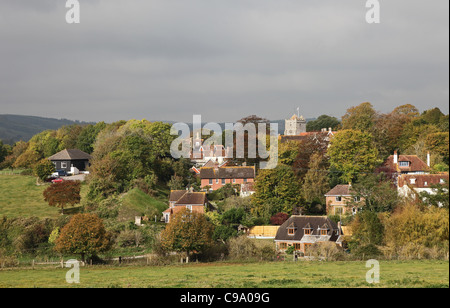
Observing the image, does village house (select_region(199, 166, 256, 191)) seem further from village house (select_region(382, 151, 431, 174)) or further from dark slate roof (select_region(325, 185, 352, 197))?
village house (select_region(382, 151, 431, 174))

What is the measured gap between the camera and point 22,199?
4688 centimetres

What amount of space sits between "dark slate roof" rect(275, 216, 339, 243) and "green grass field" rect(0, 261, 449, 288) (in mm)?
8317

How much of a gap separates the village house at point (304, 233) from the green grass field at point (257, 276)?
26.5 feet

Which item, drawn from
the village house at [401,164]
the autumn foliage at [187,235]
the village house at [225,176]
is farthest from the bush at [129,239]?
the village house at [225,176]

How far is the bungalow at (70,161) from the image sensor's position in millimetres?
61844

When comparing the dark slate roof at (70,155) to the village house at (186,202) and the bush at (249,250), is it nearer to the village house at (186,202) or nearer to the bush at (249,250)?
the village house at (186,202)

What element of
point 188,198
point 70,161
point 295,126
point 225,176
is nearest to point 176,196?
point 188,198

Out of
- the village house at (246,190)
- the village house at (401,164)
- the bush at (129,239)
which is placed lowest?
the bush at (129,239)

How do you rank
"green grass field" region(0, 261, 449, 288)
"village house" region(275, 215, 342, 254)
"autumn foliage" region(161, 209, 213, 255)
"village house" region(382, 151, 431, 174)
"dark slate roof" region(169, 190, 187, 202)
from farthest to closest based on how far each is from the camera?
"dark slate roof" region(169, 190, 187, 202) < "village house" region(275, 215, 342, 254) < "autumn foliage" region(161, 209, 213, 255) < "village house" region(382, 151, 431, 174) < "green grass field" region(0, 261, 449, 288)

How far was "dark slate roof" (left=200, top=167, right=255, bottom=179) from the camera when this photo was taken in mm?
52312

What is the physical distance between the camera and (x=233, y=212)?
125ft

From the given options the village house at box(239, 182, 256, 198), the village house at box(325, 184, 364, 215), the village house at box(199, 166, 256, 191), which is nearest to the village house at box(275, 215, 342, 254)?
the village house at box(325, 184, 364, 215)

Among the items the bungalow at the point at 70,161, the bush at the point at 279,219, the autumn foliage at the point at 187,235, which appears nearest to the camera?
the autumn foliage at the point at 187,235
